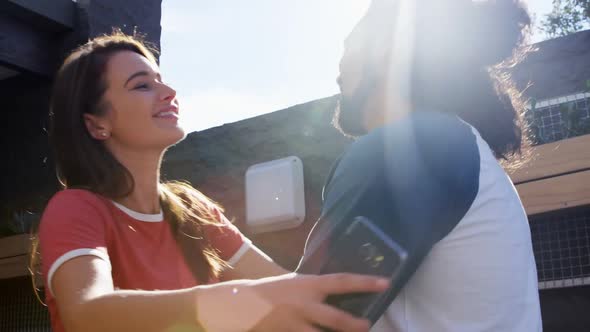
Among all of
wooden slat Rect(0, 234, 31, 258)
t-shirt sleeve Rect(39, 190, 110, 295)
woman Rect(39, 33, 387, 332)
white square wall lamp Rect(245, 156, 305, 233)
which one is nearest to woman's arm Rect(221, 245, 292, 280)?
woman Rect(39, 33, 387, 332)

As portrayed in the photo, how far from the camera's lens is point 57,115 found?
63.0 inches

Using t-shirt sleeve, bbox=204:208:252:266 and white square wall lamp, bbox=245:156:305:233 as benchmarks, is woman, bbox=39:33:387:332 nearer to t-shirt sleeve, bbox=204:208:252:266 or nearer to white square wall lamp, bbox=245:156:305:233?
t-shirt sleeve, bbox=204:208:252:266

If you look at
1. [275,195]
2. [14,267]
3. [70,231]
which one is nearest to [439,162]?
[70,231]

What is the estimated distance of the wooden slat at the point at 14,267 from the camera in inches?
122

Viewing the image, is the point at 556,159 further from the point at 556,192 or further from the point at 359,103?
the point at 359,103

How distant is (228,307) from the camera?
0.73 meters

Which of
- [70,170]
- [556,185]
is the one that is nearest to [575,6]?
[556,185]

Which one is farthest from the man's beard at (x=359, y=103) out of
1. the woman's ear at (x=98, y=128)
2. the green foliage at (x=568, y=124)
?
the green foliage at (x=568, y=124)

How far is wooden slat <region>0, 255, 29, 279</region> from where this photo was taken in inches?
122

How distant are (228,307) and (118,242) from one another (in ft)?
2.22

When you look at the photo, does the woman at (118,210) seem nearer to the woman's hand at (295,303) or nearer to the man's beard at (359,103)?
the woman's hand at (295,303)

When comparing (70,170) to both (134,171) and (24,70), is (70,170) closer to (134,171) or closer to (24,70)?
(134,171)

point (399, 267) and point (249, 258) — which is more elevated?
point (399, 267)

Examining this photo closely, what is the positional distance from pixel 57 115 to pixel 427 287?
110 cm
